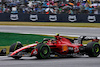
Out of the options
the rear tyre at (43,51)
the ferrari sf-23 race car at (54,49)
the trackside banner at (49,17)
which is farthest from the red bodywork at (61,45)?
the trackside banner at (49,17)

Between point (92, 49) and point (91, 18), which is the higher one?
point (91, 18)

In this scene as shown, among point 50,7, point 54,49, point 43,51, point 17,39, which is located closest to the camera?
point 43,51

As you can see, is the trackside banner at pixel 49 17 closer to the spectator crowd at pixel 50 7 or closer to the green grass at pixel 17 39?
the spectator crowd at pixel 50 7

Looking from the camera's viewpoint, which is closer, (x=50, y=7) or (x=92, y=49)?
(x=92, y=49)

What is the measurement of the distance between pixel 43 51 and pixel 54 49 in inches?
25.0

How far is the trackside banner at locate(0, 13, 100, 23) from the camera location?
2909 cm

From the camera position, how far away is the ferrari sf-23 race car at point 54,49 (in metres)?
8.32

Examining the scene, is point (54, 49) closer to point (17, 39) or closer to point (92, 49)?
point (92, 49)

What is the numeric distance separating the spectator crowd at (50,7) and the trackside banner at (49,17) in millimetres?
1653

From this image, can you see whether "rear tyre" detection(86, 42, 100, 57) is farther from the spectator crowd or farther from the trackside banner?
the spectator crowd

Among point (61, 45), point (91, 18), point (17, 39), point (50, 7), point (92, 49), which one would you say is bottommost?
point (17, 39)

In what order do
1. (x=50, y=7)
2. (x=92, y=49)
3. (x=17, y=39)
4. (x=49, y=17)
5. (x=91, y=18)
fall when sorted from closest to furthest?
(x=92, y=49) → (x=17, y=39) → (x=91, y=18) → (x=49, y=17) → (x=50, y=7)

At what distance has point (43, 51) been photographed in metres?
8.33

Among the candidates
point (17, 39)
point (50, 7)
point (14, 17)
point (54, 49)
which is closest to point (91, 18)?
point (50, 7)
